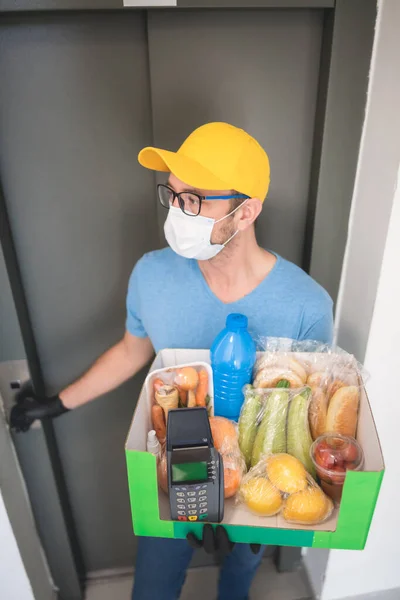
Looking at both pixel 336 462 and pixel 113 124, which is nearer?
pixel 336 462

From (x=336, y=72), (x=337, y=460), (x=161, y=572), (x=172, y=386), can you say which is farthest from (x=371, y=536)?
(x=336, y=72)

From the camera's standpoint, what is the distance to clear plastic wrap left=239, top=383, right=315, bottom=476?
0.85 meters

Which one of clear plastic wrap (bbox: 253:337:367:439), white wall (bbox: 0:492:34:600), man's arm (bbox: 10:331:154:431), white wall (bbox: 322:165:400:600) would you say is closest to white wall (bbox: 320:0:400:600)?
white wall (bbox: 322:165:400:600)

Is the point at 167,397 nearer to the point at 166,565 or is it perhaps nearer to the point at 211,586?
the point at 166,565

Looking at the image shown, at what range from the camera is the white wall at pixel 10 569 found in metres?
1.33

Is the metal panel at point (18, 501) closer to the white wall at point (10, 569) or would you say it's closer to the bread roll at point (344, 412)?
the white wall at point (10, 569)

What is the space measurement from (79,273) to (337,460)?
93cm

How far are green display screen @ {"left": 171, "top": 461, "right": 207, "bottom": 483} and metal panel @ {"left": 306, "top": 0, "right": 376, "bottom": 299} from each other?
78cm

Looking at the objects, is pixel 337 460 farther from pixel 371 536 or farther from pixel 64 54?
pixel 64 54

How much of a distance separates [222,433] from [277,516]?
184 mm

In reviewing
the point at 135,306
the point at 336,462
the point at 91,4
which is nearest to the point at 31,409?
the point at 135,306

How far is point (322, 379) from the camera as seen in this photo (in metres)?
0.91

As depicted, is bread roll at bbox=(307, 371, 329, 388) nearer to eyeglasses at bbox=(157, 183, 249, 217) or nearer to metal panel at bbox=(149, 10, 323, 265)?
eyeglasses at bbox=(157, 183, 249, 217)

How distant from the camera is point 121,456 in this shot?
1.64m
